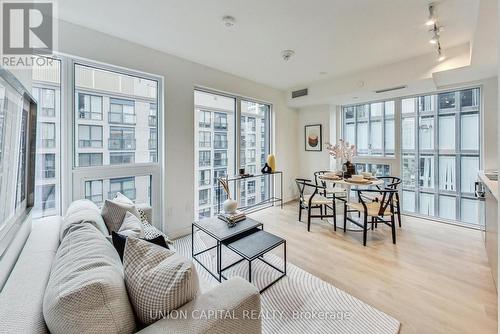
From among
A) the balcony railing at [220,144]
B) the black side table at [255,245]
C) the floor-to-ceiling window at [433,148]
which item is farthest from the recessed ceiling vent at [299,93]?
the black side table at [255,245]

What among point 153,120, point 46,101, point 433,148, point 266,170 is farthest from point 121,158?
point 433,148

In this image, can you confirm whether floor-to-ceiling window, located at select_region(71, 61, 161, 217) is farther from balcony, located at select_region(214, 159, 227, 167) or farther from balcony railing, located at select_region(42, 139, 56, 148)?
balcony, located at select_region(214, 159, 227, 167)

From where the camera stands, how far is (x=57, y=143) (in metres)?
2.34

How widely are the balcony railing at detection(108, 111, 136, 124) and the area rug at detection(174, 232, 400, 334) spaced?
2.02 metres

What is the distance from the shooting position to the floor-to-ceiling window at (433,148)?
3.39 metres

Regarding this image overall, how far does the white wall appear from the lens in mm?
2396

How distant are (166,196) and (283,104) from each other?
125 inches

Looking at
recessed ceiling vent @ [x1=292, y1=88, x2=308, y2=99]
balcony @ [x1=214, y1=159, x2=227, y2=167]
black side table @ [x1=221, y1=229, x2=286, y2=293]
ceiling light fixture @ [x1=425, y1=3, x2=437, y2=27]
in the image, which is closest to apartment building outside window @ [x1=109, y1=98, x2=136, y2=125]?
balcony @ [x1=214, y1=159, x2=227, y2=167]

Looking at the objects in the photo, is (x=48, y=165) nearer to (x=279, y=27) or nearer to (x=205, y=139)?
(x=205, y=139)

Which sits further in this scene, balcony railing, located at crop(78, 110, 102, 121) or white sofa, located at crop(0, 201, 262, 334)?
balcony railing, located at crop(78, 110, 102, 121)

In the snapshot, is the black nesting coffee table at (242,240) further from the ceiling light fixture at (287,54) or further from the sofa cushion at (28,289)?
the ceiling light fixture at (287,54)

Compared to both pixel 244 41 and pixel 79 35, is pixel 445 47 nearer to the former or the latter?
pixel 244 41

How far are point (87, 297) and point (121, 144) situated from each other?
93.5 inches

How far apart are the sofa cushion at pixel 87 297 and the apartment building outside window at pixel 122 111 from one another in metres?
2.11
